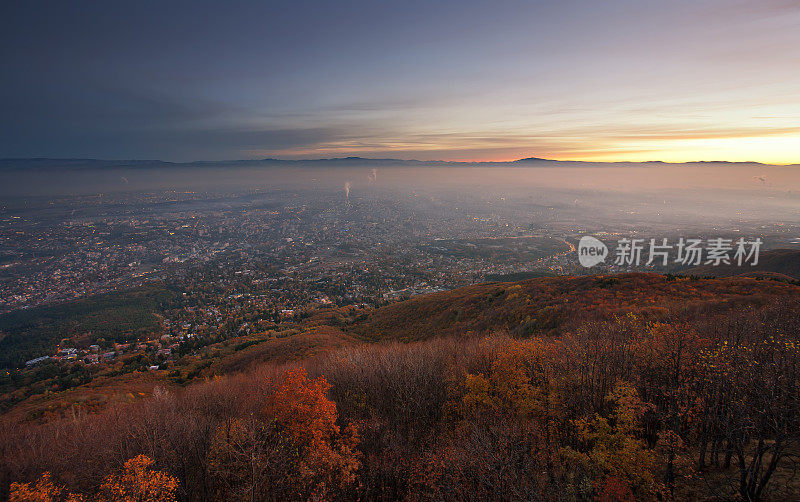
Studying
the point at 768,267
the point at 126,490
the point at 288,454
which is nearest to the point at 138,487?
the point at 126,490

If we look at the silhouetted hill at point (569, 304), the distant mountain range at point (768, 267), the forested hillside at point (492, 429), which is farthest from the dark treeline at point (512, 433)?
the distant mountain range at point (768, 267)

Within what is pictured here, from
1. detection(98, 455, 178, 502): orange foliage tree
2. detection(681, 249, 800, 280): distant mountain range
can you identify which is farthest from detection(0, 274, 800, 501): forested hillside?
detection(681, 249, 800, 280): distant mountain range

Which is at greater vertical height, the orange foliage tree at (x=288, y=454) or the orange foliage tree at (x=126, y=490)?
the orange foliage tree at (x=126, y=490)

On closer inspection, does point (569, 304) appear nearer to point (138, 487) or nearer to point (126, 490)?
point (138, 487)

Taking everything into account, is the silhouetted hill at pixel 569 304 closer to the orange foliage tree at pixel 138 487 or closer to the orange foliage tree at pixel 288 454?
the orange foliage tree at pixel 288 454

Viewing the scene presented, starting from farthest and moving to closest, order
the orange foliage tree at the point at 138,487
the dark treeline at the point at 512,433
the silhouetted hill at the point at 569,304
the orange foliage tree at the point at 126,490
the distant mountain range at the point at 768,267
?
the distant mountain range at the point at 768,267 → the silhouetted hill at the point at 569,304 → the orange foliage tree at the point at 138,487 → the dark treeline at the point at 512,433 → the orange foliage tree at the point at 126,490

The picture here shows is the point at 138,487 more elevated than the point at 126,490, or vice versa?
the point at 138,487

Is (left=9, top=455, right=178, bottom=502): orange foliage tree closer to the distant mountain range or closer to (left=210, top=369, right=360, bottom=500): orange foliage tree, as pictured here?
(left=210, top=369, right=360, bottom=500): orange foliage tree

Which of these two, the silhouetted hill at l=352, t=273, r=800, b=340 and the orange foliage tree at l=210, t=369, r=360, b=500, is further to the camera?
the silhouetted hill at l=352, t=273, r=800, b=340
